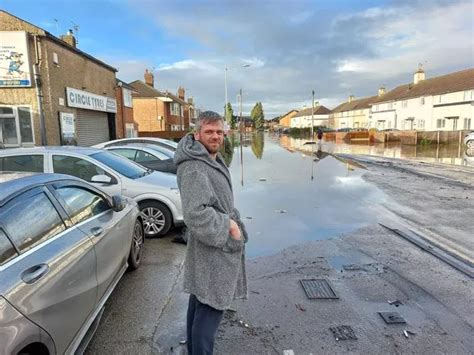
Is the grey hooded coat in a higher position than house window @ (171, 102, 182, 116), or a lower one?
lower

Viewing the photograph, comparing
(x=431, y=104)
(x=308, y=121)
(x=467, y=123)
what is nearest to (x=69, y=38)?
(x=467, y=123)

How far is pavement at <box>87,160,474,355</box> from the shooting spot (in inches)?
118

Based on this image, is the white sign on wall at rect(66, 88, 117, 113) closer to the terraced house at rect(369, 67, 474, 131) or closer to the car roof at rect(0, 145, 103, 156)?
the car roof at rect(0, 145, 103, 156)

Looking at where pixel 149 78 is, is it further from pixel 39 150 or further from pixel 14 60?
pixel 39 150

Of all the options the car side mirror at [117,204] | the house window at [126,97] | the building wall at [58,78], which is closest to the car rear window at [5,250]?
the car side mirror at [117,204]

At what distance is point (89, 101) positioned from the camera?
16688 millimetres

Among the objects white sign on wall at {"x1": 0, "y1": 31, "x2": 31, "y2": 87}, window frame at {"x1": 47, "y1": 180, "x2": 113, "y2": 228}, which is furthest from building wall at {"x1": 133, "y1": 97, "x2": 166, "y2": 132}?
window frame at {"x1": 47, "y1": 180, "x2": 113, "y2": 228}

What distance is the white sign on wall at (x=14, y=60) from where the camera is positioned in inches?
487

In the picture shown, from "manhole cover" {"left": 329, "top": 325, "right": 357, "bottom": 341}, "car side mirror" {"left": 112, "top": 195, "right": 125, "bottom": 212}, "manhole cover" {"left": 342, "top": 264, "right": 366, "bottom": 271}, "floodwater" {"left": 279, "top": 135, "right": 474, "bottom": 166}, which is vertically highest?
"car side mirror" {"left": 112, "top": 195, "right": 125, "bottom": 212}

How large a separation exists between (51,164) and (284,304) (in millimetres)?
4138

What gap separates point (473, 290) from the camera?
392 centimetres

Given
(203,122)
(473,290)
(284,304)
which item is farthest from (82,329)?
(473,290)

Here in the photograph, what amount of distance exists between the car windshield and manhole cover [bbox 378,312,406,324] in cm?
439

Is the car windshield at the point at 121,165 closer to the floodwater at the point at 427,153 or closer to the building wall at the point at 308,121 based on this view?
the floodwater at the point at 427,153
